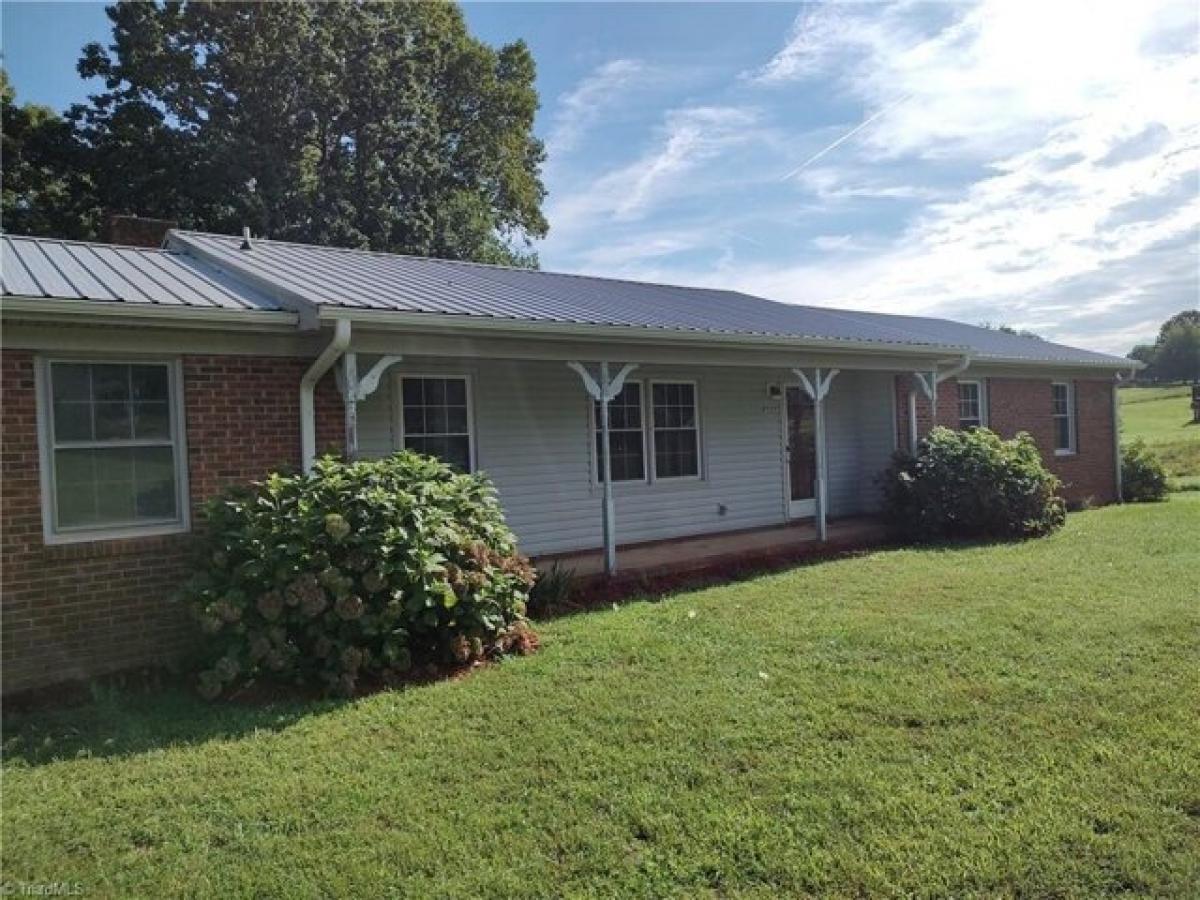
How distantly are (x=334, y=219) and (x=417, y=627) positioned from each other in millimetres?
18247

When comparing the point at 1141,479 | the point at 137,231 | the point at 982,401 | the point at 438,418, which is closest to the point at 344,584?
the point at 438,418

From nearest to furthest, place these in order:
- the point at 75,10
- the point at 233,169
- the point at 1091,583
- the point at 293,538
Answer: the point at 293,538
the point at 1091,583
the point at 75,10
the point at 233,169

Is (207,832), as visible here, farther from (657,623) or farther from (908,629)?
(908,629)

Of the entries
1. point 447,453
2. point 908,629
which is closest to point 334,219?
point 447,453

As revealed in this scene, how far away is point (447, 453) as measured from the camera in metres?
9.34

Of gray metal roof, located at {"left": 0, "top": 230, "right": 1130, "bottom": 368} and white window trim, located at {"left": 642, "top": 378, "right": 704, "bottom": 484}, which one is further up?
gray metal roof, located at {"left": 0, "top": 230, "right": 1130, "bottom": 368}

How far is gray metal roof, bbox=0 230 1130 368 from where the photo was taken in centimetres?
662

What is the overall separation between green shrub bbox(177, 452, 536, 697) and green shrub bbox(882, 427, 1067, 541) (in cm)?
723

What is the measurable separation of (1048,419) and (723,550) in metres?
9.34

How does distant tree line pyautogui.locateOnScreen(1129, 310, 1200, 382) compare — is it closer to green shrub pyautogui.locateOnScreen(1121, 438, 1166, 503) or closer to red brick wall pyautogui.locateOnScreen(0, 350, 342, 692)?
green shrub pyautogui.locateOnScreen(1121, 438, 1166, 503)

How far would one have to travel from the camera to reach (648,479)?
11.2 metres

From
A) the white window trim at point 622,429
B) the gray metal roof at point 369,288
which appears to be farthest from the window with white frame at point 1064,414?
the white window trim at point 622,429

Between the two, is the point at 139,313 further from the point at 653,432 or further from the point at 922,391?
the point at 922,391

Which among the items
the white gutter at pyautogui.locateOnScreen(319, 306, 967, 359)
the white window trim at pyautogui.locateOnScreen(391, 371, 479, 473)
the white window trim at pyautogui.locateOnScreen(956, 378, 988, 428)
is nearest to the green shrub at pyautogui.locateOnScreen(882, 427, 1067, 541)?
the white gutter at pyautogui.locateOnScreen(319, 306, 967, 359)
